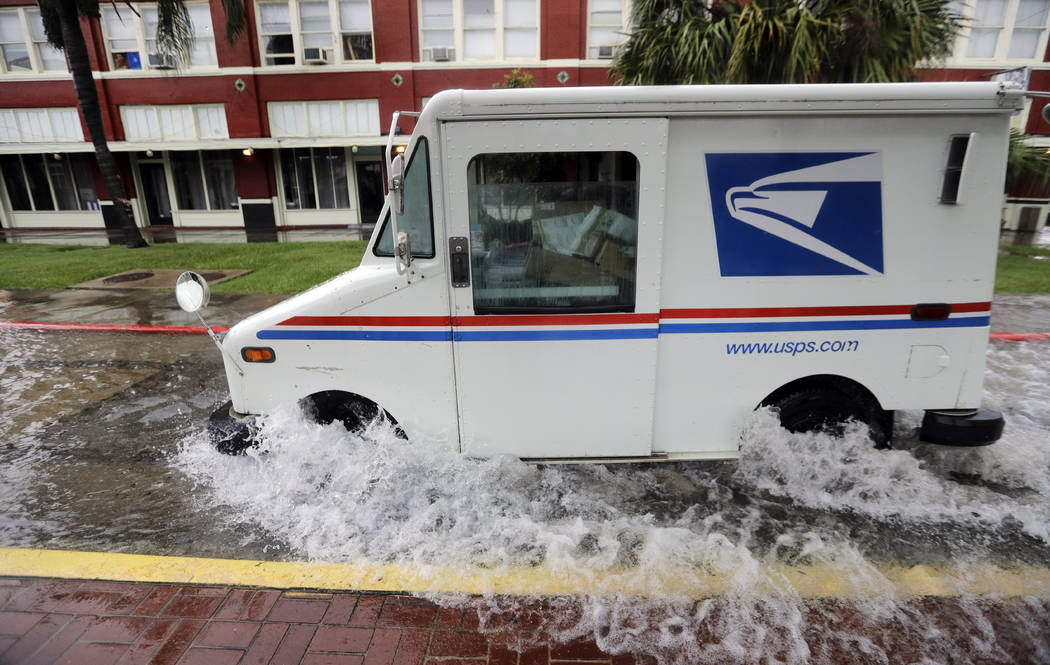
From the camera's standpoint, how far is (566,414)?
351 centimetres

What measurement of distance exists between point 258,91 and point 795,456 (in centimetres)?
2207

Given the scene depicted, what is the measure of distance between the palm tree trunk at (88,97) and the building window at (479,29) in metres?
9.71

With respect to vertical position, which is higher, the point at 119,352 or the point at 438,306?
the point at 438,306

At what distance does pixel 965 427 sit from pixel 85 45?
20.1m

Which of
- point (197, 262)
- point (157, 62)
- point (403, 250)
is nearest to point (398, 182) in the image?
point (403, 250)

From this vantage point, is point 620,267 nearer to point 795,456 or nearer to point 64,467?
point 795,456

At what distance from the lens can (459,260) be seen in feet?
10.6

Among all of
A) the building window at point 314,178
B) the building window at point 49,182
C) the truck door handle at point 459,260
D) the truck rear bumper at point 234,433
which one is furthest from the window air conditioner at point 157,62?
the truck door handle at point 459,260

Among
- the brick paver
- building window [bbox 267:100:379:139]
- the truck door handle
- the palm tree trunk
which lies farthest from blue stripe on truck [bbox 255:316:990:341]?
building window [bbox 267:100:379:139]

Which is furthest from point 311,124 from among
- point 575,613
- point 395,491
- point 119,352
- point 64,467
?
point 575,613

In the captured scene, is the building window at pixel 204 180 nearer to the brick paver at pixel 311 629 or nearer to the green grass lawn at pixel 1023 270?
the brick paver at pixel 311 629

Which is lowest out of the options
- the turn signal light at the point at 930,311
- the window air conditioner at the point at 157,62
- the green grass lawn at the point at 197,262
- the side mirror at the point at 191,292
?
the green grass lawn at the point at 197,262

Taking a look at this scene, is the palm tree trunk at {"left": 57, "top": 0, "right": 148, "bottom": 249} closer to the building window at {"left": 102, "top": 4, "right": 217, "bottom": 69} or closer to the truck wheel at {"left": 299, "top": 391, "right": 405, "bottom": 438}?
the building window at {"left": 102, "top": 4, "right": 217, "bottom": 69}

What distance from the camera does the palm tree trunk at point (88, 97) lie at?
46.1ft
